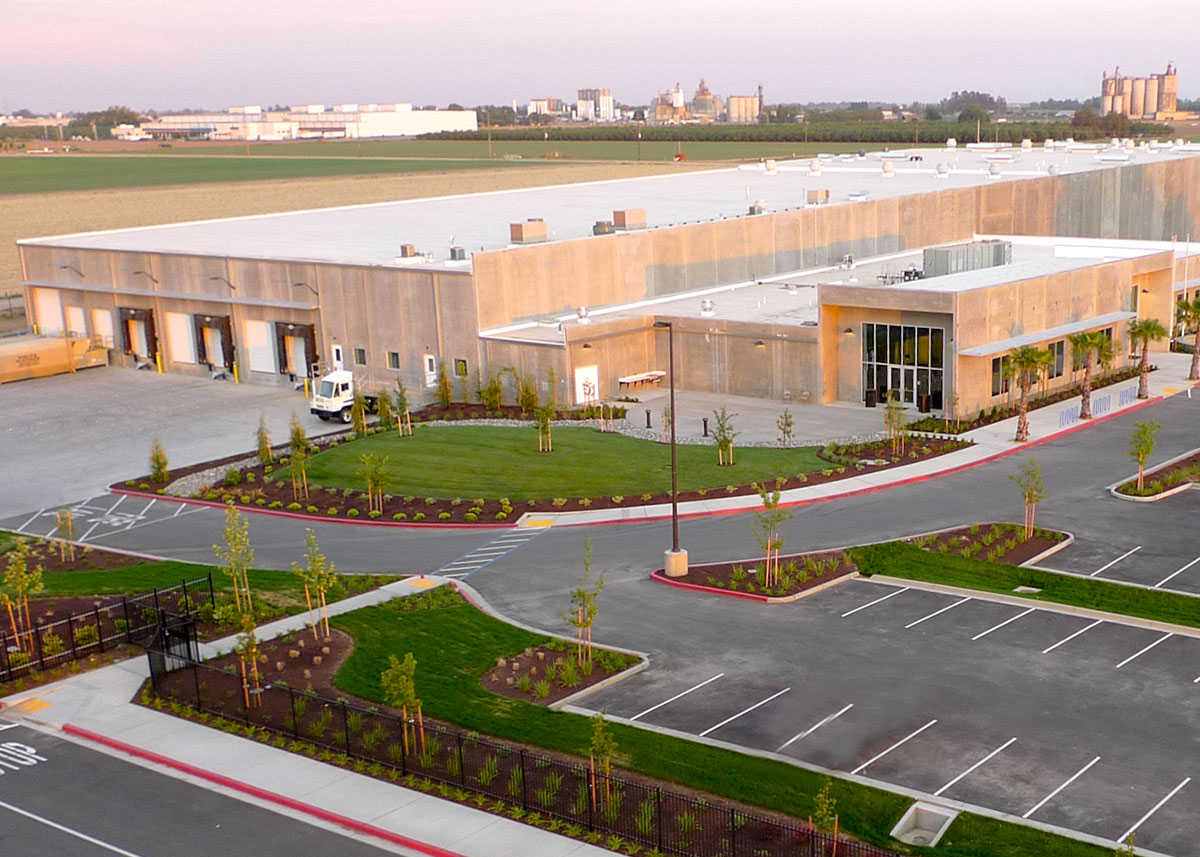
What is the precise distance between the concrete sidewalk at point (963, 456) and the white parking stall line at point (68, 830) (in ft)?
65.9

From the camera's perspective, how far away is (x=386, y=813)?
81.8 ft

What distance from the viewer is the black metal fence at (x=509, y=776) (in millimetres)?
23141

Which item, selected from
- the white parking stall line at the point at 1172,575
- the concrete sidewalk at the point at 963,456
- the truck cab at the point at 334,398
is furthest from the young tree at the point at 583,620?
the truck cab at the point at 334,398

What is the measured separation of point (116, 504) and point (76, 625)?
13.4 metres

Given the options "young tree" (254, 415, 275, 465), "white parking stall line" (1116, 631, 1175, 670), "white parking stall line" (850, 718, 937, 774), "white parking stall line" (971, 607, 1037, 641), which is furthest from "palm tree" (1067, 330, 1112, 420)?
"young tree" (254, 415, 275, 465)

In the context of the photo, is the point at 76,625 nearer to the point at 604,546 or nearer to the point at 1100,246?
the point at 604,546

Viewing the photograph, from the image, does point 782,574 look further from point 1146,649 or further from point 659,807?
point 659,807

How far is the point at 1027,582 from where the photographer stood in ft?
118

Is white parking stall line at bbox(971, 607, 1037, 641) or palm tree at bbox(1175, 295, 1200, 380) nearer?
white parking stall line at bbox(971, 607, 1037, 641)

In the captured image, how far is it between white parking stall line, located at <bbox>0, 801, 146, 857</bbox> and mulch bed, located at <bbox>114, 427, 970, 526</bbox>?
19.6m

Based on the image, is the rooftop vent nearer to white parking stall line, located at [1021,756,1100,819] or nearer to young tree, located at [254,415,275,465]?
young tree, located at [254,415,275,465]

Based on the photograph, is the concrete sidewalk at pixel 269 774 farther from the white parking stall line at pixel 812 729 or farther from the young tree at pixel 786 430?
the young tree at pixel 786 430

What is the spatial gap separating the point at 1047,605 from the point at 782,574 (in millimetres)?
6867

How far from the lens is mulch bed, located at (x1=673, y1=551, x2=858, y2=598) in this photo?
36.1 m
